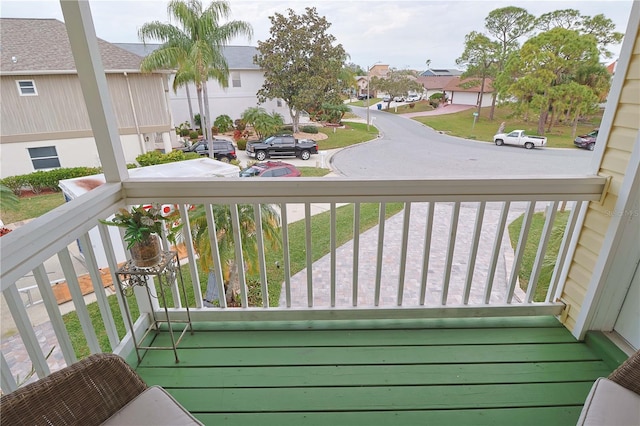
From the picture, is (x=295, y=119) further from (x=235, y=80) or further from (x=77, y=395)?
(x=77, y=395)

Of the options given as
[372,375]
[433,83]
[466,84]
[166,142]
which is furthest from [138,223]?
[466,84]

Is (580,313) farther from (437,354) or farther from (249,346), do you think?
(249,346)

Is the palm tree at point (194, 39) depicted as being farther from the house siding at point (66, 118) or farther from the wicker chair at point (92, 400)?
the wicker chair at point (92, 400)

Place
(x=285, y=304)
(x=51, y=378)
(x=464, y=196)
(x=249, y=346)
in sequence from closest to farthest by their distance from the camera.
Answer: (x=51, y=378) → (x=464, y=196) → (x=249, y=346) → (x=285, y=304)

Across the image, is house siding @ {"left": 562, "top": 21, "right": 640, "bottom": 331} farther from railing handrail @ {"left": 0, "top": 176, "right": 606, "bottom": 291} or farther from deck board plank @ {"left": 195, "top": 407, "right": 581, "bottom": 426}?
deck board plank @ {"left": 195, "top": 407, "right": 581, "bottom": 426}

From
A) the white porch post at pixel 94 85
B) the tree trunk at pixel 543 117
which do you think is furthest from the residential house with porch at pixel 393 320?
the tree trunk at pixel 543 117

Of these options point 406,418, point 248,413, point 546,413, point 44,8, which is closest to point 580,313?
point 546,413
